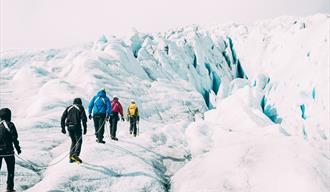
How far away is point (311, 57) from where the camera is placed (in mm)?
57094

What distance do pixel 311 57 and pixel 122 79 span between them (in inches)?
1211

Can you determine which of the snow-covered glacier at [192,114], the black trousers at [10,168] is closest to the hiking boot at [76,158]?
the snow-covered glacier at [192,114]

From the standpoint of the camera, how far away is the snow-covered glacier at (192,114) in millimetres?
11930

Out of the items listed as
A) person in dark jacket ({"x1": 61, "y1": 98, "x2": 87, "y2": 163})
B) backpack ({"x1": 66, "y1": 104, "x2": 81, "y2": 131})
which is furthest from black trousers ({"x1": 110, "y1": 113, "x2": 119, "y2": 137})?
backpack ({"x1": 66, "y1": 104, "x2": 81, "y2": 131})

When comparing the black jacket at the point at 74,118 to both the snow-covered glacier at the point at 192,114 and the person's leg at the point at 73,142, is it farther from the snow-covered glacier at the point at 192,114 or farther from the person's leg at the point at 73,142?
the snow-covered glacier at the point at 192,114

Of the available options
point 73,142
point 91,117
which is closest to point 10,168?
point 73,142

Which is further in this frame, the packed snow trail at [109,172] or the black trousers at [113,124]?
the black trousers at [113,124]

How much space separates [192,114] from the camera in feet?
142

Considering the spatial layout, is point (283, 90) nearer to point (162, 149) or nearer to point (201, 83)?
point (201, 83)

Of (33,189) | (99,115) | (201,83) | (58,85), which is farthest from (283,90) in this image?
(33,189)

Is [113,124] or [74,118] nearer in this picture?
[74,118]

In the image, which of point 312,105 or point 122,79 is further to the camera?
point 312,105

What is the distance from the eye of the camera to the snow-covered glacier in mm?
11930

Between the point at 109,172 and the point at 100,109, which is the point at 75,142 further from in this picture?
the point at 100,109
